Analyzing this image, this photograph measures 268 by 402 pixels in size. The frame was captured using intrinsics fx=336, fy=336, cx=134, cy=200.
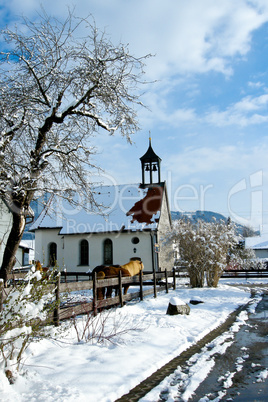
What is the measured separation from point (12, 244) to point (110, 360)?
16.2 feet

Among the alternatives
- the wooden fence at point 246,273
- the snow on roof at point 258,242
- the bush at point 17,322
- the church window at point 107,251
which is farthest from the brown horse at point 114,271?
the snow on roof at point 258,242

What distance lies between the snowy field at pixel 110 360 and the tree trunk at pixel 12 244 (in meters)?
2.65

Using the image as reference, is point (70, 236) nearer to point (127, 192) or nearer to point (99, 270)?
point (127, 192)

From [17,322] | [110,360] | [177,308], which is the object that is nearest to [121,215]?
[177,308]

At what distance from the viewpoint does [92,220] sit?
30.6m

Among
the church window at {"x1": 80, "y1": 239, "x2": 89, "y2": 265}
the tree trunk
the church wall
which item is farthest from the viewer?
the church window at {"x1": 80, "y1": 239, "x2": 89, "y2": 265}

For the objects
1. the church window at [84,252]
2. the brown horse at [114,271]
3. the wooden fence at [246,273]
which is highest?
the brown horse at [114,271]

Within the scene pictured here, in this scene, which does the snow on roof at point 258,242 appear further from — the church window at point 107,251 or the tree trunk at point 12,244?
the tree trunk at point 12,244

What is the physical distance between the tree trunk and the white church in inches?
699

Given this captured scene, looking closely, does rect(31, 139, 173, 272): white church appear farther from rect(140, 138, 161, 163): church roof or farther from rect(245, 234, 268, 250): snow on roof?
rect(245, 234, 268, 250): snow on roof

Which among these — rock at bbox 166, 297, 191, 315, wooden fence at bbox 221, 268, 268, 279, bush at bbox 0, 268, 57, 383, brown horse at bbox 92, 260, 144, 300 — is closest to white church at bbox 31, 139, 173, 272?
wooden fence at bbox 221, 268, 268, 279

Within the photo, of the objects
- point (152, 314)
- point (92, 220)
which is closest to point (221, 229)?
point (152, 314)

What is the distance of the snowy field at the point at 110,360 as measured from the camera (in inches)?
176

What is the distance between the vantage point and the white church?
27.9 meters
